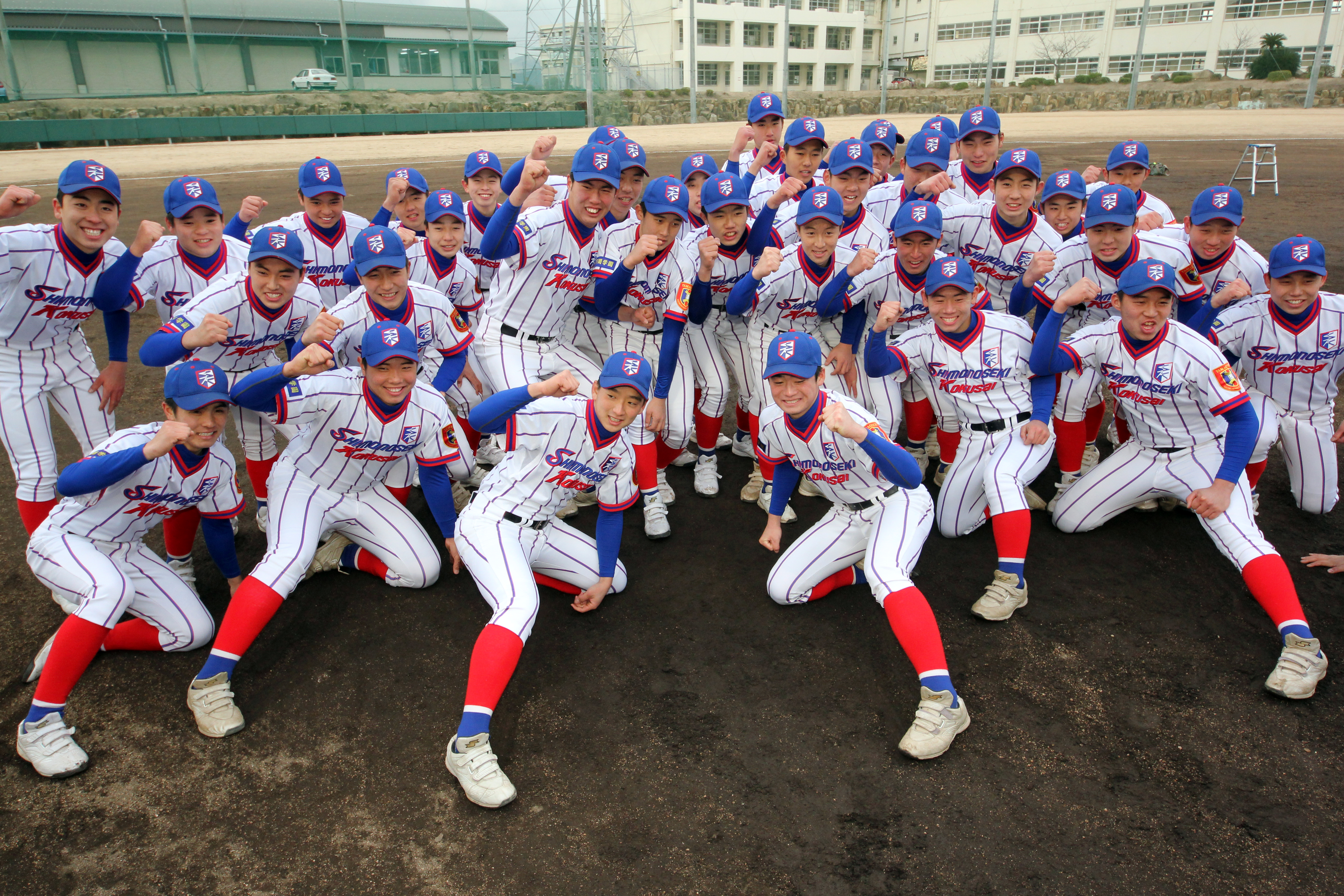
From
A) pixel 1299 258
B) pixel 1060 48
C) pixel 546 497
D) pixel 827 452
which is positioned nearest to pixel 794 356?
pixel 827 452

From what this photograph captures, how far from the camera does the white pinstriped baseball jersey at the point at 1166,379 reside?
442 cm

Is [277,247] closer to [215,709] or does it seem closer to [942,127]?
[215,709]

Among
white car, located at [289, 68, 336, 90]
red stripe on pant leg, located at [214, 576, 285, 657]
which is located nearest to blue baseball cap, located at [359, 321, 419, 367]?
red stripe on pant leg, located at [214, 576, 285, 657]

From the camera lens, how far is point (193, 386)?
368cm

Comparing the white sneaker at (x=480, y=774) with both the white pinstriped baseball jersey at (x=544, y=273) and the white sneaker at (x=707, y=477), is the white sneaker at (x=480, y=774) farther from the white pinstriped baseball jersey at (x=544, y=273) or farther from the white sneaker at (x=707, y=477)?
the white pinstriped baseball jersey at (x=544, y=273)

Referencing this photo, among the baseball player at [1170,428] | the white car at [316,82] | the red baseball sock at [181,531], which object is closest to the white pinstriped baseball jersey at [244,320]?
the red baseball sock at [181,531]

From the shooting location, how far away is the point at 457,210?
5703 mm

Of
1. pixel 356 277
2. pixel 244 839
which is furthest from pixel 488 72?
pixel 244 839

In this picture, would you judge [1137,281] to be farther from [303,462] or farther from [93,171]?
[93,171]

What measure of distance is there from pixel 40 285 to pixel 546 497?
3.03m

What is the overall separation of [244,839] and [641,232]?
390 centimetres

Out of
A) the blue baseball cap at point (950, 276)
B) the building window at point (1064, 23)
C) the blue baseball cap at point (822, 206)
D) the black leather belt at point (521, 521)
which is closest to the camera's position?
the black leather belt at point (521, 521)

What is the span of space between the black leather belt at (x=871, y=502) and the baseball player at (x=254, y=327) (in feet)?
8.93

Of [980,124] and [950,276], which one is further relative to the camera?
[980,124]
